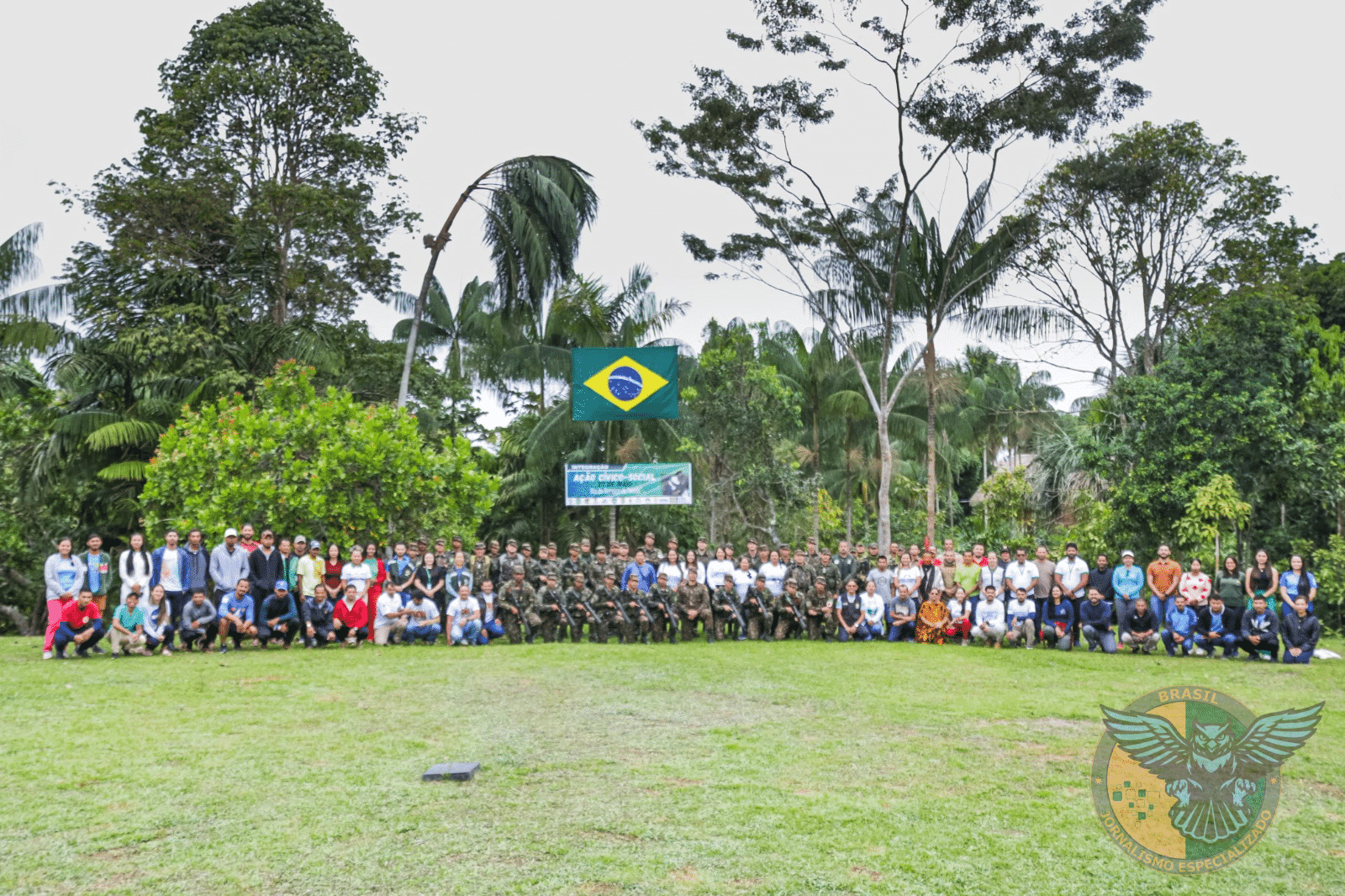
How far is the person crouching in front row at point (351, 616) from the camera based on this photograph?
1433 centimetres

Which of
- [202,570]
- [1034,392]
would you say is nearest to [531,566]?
[202,570]

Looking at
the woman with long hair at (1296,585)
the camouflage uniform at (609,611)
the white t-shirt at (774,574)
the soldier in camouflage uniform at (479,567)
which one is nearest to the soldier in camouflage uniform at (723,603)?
the white t-shirt at (774,574)

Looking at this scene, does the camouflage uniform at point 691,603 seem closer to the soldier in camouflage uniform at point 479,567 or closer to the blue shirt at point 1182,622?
the soldier in camouflage uniform at point 479,567

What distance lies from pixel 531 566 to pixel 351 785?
31.8 ft

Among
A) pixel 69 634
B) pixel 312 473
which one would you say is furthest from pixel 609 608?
pixel 69 634

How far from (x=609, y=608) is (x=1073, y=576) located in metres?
6.35

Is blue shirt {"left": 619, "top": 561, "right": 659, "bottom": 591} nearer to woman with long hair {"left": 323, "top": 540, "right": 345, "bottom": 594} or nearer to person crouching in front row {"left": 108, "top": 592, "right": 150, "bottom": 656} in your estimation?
woman with long hair {"left": 323, "top": 540, "right": 345, "bottom": 594}

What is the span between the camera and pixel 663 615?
15.9 metres

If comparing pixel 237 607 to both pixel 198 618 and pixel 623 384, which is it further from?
pixel 623 384

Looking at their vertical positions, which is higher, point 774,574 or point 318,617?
point 774,574

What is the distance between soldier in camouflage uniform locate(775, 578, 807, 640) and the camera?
1605 centimetres

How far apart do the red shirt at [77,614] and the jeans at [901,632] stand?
1010 cm

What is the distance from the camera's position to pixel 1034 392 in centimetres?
5219

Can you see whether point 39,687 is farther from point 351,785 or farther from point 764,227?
point 764,227
